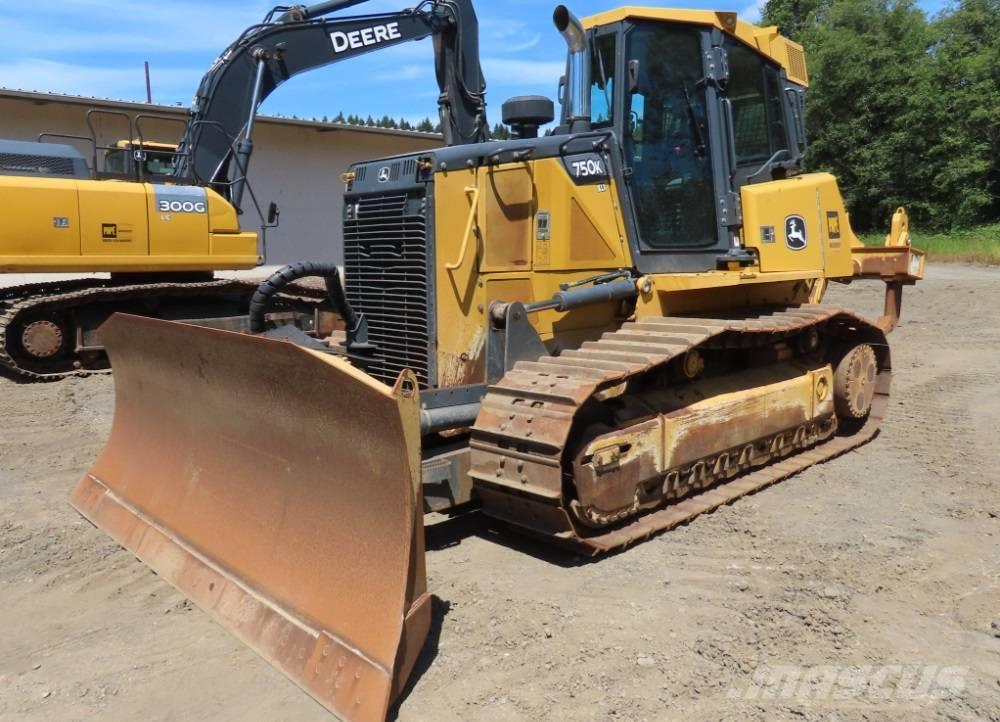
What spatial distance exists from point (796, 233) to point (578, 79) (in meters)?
2.01

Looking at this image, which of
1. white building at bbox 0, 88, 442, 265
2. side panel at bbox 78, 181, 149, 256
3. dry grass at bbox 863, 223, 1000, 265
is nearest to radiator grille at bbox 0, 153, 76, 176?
side panel at bbox 78, 181, 149, 256

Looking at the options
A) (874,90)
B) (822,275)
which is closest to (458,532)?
(822,275)

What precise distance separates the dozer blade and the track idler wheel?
4183 millimetres

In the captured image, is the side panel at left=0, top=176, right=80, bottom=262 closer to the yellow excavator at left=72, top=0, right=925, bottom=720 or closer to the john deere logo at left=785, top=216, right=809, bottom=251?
the yellow excavator at left=72, top=0, right=925, bottom=720

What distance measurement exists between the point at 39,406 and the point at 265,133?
14068mm

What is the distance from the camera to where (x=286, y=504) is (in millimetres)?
3730

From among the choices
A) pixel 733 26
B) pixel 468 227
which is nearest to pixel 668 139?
pixel 733 26

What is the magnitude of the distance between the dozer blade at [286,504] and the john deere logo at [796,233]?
3776 mm

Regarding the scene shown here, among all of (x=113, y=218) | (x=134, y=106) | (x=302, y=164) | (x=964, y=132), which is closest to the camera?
(x=113, y=218)

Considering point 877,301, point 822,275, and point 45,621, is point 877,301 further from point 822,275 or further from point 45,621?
point 45,621

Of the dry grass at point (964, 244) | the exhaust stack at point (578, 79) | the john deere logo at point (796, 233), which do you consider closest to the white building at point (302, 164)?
the dry grass at point (964, 244)

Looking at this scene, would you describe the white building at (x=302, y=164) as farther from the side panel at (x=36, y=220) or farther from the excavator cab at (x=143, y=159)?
the side panel at (x=36, y=220)

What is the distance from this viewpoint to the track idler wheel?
6.29 m

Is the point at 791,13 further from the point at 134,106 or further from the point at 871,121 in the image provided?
the point at 134,106
